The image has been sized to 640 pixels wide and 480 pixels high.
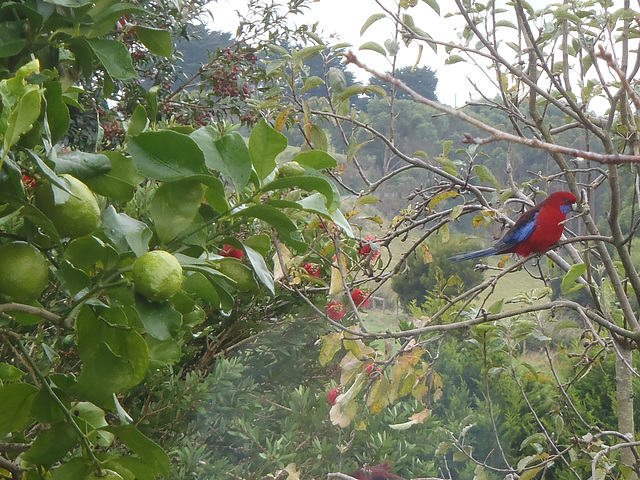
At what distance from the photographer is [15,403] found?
0.33 m

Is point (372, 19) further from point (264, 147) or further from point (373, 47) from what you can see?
point (264, 147)

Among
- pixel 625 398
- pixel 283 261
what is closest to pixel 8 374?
pixel 283 261

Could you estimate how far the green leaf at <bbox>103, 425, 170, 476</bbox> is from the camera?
0.32 meters

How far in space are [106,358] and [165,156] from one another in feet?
0.39

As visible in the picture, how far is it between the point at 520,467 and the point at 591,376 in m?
1.60

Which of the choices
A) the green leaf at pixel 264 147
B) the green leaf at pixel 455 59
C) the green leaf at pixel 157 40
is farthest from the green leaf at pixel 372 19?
the green leaf at pixel 264 147

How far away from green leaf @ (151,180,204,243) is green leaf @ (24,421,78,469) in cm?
14

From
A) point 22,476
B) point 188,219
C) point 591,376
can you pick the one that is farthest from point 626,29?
point 591,376

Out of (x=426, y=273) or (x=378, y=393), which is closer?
(x=378, y=393)

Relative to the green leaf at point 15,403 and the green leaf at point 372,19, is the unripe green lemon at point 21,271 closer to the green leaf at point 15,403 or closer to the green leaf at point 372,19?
the green leaf at point 15,403

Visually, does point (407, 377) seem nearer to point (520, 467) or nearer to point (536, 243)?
point (520, 467)

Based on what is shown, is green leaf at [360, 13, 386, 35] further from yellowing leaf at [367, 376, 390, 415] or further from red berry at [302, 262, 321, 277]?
yellowing leaf at [367, 376, 390, 415]

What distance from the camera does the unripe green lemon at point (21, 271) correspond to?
302 mm

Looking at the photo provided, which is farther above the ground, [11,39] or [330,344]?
[11,39]
